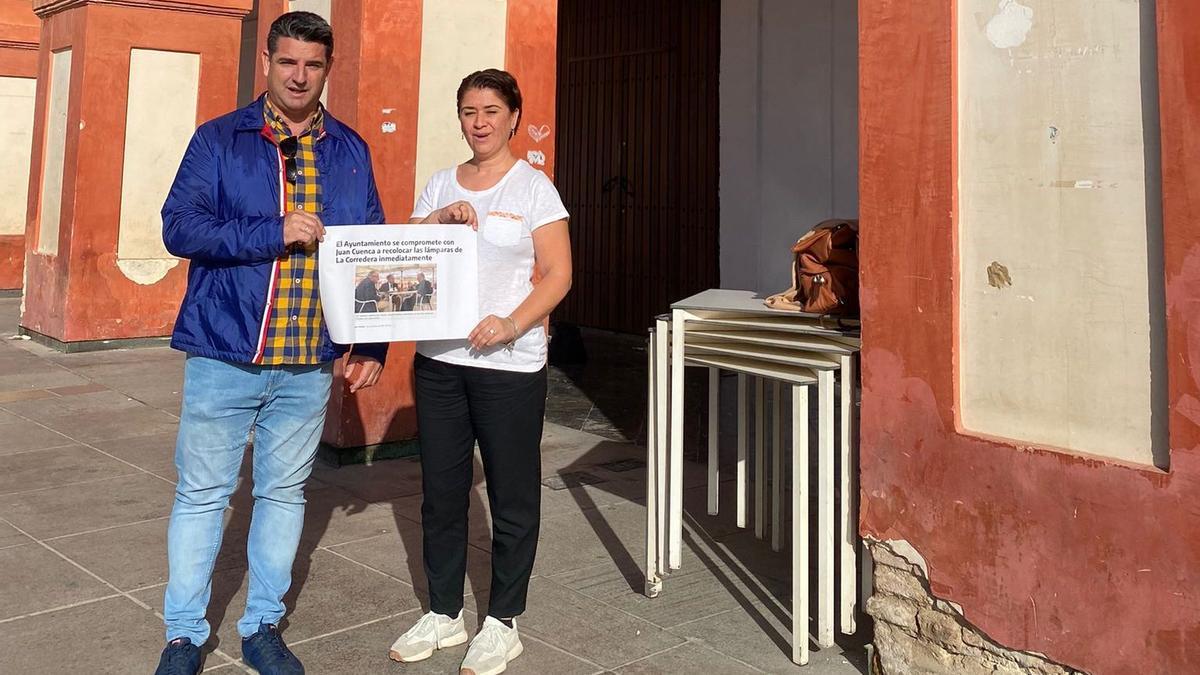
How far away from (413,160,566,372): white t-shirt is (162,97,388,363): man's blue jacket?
544mm

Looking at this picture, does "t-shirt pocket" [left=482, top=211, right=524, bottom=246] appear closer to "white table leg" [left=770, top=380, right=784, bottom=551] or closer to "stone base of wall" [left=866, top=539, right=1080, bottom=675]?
"stone base of wall" [left=866, top=539, right=1080, bottom=675]

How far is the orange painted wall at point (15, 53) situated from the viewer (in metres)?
14.2

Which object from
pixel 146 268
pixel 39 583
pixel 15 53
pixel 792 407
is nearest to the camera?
pixel 792 407

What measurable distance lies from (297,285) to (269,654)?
1.13 meters

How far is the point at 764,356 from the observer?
11.7ft

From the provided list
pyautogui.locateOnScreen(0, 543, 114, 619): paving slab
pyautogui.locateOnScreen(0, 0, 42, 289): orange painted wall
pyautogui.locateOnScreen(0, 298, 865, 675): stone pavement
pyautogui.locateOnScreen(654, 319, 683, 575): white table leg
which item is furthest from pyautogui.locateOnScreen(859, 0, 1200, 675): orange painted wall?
pyautogui.locateOnScreen(0, 0, 42, 289): orange painted wall

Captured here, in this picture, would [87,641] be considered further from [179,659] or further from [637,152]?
[637,152]

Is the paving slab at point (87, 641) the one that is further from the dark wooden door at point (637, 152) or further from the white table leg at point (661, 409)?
the dark wooden door at point (637, 152)

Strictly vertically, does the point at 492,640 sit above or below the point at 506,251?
below

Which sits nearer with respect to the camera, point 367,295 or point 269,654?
point 367,295

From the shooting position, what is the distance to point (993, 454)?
2.91m

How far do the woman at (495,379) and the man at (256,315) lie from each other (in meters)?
0.37

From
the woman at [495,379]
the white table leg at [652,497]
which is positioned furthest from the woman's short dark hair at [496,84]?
the white table leg at [652,497]

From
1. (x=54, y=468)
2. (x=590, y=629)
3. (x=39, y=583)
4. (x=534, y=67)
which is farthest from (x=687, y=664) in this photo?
(x=534, y=67)
